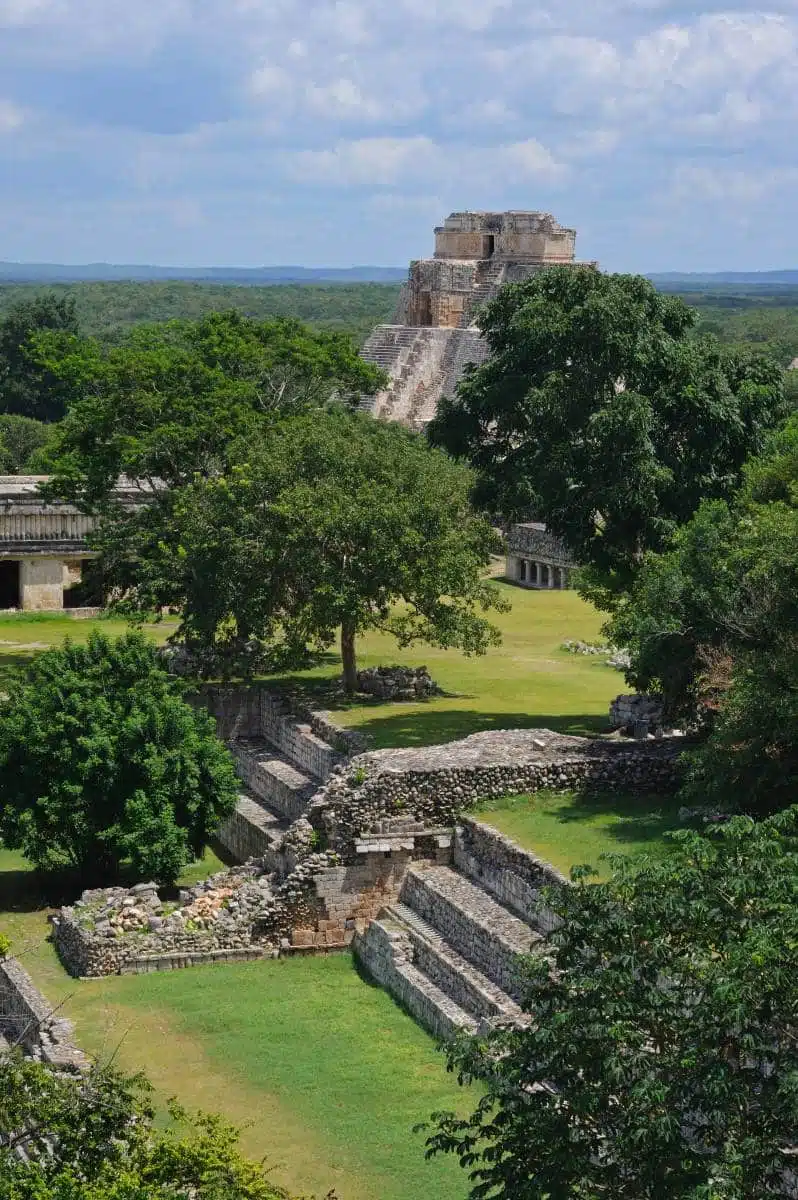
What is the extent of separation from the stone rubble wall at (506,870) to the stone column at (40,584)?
19.3 meters

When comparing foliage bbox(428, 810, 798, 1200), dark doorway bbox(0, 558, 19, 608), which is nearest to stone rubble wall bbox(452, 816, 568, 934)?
foliage bbox(428, 810, 798, 1200)

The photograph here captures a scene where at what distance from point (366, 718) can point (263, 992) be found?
700 centimetres

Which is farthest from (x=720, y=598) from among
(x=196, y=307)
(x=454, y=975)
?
(x=196, y=307)

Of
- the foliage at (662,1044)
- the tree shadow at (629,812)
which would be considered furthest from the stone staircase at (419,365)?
the foliage at (662,1044)

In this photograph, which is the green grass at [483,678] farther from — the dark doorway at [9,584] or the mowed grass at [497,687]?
the dark doorway at [9,584]

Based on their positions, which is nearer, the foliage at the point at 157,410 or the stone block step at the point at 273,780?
the stone block step at the point at 273,780

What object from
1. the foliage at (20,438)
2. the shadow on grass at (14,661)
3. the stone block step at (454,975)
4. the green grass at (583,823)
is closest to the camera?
the stone block step at (454,975)

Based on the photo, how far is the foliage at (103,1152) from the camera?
39.2 ft

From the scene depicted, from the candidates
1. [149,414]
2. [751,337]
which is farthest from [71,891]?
[751,337]

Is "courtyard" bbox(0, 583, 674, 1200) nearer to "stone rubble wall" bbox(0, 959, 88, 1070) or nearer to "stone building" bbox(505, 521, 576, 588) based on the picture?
"stone rubble wall" bbox(0, 959, 88, 1070)

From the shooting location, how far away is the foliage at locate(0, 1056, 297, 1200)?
39.2 ft

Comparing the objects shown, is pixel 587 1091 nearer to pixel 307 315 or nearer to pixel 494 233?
pixel 494 233

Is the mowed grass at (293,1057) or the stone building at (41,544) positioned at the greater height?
the stone building at (41,544)

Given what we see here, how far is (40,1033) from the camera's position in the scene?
17594 mm
